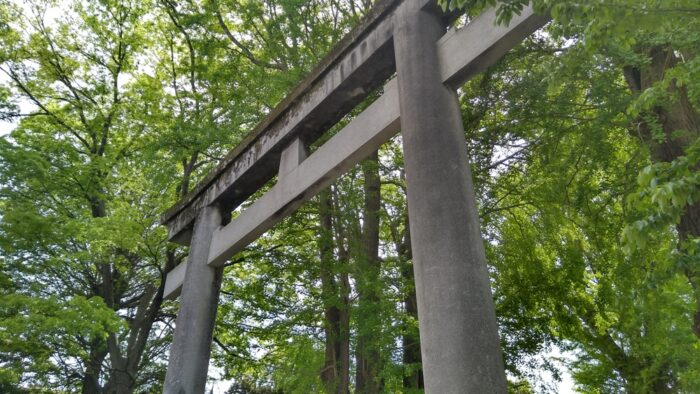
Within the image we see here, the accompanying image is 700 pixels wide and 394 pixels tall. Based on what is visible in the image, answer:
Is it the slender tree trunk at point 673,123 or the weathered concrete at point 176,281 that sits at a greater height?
the slender tree trunk at point 673,123

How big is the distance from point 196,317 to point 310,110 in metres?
2.50

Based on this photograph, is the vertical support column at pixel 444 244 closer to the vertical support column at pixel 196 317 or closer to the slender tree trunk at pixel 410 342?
the vertical support column at pixel 196 317

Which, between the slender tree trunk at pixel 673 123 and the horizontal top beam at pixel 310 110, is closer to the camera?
the horizontal top beam at pixel 310 110

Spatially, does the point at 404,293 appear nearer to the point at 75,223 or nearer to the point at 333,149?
the point at 333,149

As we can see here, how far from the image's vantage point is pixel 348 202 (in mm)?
8352

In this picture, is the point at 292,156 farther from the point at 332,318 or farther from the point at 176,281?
the point at 332,318

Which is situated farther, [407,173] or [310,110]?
[310,110]

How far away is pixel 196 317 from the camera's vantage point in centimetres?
509

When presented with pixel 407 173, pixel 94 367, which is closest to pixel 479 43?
pixel 407 173

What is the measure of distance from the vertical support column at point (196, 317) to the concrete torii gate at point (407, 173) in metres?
0.01

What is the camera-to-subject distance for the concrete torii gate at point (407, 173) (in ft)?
8.63

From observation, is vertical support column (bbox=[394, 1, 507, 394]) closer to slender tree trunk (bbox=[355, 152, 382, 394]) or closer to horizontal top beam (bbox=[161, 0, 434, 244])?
horizontal top beam (bbox=[161, 0, 434, 244])

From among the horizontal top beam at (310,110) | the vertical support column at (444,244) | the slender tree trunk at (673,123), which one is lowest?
the vertical support column at (444,244)

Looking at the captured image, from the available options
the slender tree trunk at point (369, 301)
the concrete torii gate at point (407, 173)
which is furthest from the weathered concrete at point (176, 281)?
the slender tree trunk at point (369, 301)
